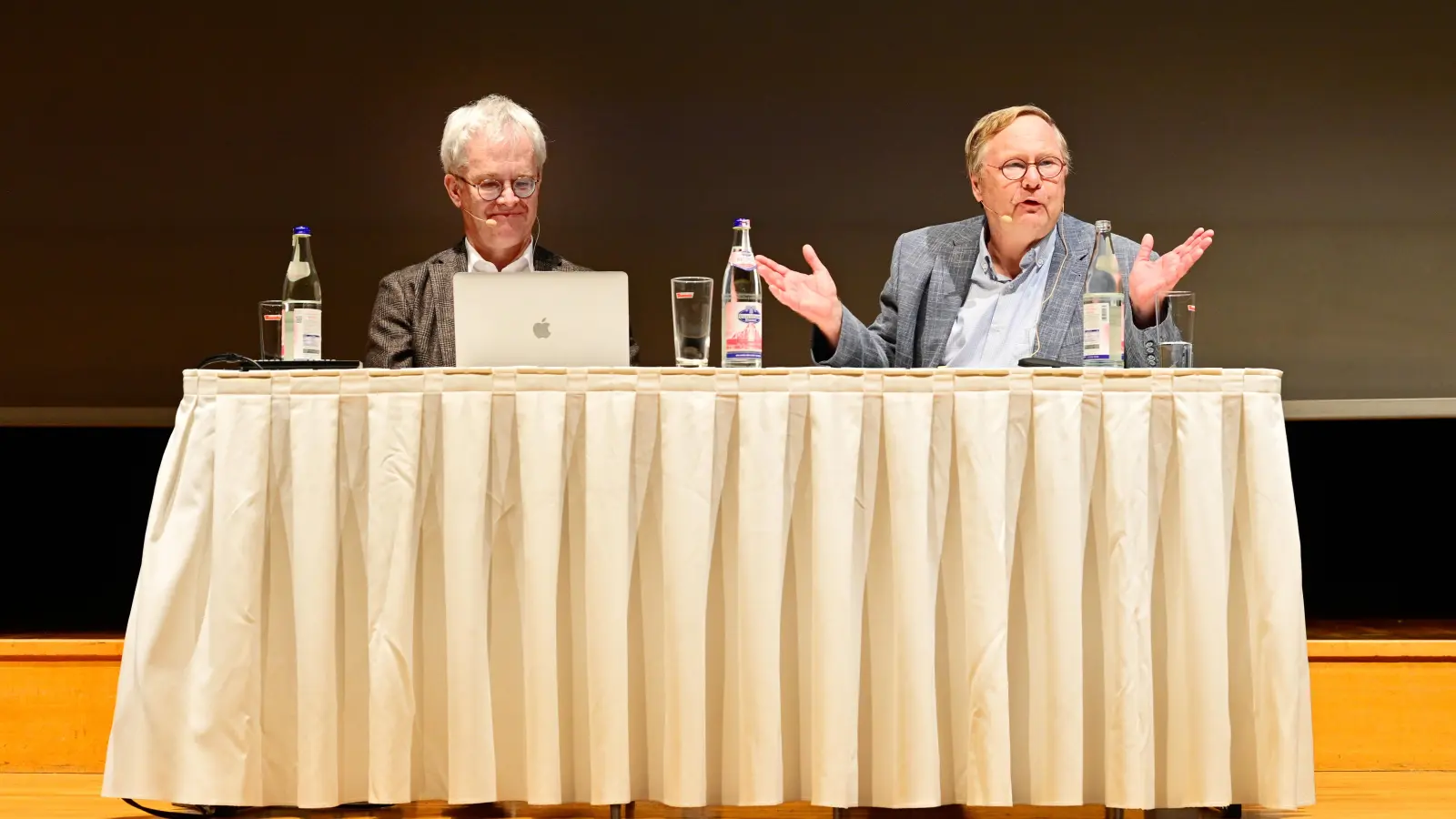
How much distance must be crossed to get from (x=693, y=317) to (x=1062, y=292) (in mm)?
815

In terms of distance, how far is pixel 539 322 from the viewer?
1.77 meters

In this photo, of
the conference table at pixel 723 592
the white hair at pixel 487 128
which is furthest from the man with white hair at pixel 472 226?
the conference table at pixel 723 592

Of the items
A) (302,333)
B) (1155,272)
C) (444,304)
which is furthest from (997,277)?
(302,333)

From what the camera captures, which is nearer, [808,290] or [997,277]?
[808,290]

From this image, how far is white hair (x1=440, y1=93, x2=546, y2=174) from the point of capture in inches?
97.1

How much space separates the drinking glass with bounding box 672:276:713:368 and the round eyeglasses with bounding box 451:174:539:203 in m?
0.70

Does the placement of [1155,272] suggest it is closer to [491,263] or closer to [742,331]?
[742,331]

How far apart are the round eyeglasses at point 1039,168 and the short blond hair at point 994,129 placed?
39 mm

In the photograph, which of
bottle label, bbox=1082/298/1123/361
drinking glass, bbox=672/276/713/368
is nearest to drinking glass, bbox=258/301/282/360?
drinking glass, bbox=672/276/713/368

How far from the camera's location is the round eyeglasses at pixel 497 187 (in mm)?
2482

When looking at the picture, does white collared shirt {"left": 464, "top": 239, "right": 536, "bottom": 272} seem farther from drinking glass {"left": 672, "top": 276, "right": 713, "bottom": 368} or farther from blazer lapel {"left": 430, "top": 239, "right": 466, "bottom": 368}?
drinking glass {"left": 672, "top": 276, "right": 713, "bottom": 368}

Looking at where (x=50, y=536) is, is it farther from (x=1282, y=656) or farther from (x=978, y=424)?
(x=1282, y=656)

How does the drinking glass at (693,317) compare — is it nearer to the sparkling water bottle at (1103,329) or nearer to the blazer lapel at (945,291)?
the sparkling water bottle at (1103,329)

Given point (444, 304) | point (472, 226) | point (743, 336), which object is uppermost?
point (472, 226)
